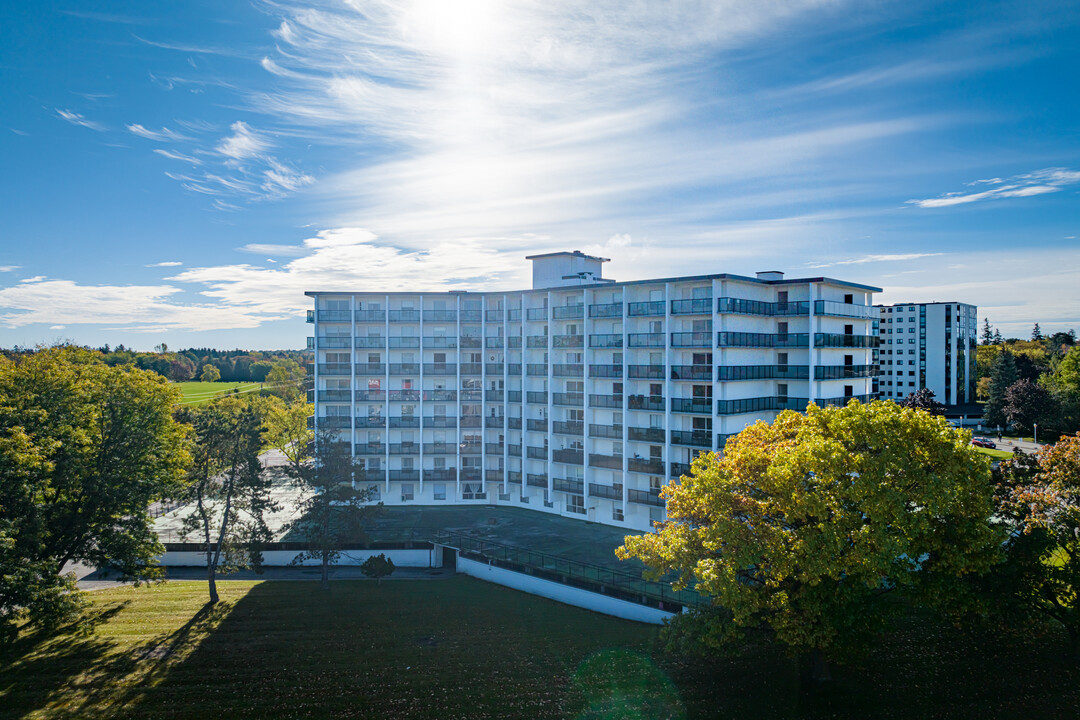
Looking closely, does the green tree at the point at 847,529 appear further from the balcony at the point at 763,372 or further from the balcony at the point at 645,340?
the balcony at the point at 645,340

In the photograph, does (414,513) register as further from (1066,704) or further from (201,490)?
(1066,704)

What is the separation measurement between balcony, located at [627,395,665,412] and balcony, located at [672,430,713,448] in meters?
2.58

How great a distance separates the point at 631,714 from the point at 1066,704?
17924mm

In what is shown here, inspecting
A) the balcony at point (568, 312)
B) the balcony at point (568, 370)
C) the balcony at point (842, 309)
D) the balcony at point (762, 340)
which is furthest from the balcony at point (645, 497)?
the balcony at point (842, 309)

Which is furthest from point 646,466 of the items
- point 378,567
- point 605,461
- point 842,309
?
point 378,567

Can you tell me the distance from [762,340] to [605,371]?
1387cm

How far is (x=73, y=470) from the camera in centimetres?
3847

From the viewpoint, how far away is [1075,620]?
2839 centimetres

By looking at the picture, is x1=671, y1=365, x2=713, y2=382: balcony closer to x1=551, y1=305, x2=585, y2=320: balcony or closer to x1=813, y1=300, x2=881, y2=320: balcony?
x1=551, y1=305, x2=585, y2=320: balcony

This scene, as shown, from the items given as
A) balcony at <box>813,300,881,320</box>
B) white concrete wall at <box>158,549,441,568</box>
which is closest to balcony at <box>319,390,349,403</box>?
white concrete wall at <box>158,549,441,568</box>

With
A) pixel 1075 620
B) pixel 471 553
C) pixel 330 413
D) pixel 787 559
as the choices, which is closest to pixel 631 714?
pixel 787 559

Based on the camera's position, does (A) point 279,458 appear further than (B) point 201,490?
Yes

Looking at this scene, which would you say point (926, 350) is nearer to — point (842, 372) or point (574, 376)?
point (842, 372)

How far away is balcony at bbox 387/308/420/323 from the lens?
6719 centimetres
